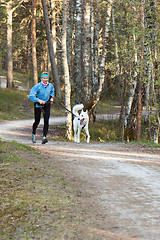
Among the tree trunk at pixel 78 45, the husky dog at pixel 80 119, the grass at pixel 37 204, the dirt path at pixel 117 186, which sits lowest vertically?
the dirt path at pixel 117 186

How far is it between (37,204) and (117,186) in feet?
6.09

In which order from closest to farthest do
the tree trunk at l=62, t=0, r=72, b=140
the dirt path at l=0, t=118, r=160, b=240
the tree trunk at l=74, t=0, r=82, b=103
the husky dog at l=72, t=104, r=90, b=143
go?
the dirt path at l=0, t=118, r=160, b=240 → the husky dog at l=72, t=104, r=90, b=143 → the tree trunk at l=62, t=0, r=72, b=140 → the tree trunk at l=74, t=0, r=82, b=103

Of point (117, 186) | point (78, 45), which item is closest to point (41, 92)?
point (117, 186)

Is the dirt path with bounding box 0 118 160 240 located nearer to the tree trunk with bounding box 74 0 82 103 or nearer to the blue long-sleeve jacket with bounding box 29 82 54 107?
the blue long-sleeve jacket with bounding box 29 82 54 107

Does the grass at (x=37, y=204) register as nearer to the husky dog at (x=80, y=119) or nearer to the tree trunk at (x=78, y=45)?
the husky dog at (x=80, y=119)

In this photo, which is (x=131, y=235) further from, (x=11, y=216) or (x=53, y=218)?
(x=11, y=216)

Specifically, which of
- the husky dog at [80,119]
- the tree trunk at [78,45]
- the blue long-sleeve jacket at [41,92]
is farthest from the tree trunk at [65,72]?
the blue long-sleeve jacket at [41,92]

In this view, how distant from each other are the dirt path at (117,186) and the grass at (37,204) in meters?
0.23

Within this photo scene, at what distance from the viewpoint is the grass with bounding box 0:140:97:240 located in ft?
12.5

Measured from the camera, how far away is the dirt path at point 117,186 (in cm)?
407

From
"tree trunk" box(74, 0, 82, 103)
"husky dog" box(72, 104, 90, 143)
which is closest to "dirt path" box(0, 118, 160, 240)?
"husky dog" box(72, 104, 90, 143)

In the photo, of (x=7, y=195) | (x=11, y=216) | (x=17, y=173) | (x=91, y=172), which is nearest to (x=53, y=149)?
(x=91, y=172)

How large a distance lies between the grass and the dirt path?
0.75 ft

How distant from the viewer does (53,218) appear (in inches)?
165
